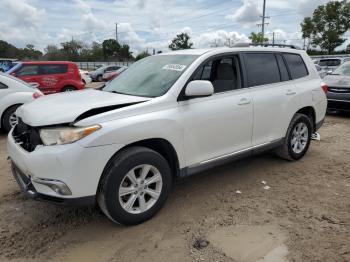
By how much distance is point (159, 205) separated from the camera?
3602mm

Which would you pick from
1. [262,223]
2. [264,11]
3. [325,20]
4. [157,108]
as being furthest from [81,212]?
[264,11]

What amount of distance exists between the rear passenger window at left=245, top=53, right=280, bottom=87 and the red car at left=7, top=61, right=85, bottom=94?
975cm

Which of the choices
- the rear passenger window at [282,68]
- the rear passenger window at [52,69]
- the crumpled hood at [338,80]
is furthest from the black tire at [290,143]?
the rear passenger window at [52,69]

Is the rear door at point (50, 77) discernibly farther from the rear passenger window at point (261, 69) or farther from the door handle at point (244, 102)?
the door handle at point (244, 102)

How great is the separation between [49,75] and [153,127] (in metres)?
10.6

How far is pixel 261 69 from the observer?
15.4 feet

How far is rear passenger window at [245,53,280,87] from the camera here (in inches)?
178

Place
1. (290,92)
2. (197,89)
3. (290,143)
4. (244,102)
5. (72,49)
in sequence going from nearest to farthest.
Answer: (197,89), (244,102), (290,92), (290,143), (72,49)

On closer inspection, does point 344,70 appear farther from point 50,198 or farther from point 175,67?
point 50,198

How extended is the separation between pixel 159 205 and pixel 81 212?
91 cm

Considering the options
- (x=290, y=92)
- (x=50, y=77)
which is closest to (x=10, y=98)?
(x=50, y=77)

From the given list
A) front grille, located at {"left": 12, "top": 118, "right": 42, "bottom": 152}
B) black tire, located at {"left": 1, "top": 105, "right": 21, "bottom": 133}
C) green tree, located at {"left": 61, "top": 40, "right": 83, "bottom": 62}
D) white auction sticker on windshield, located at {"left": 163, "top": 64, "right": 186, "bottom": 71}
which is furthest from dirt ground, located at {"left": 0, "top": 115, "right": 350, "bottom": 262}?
green tree, located at {"left": 61, "top": 40, "right": 83, "bottom": 62}

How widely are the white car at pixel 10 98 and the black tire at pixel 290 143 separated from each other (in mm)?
5737

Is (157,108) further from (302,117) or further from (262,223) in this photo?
(302,117)
